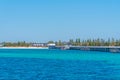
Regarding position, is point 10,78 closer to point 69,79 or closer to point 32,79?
point 32,79

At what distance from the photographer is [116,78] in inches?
1682

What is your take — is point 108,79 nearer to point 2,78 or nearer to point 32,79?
point 32,79

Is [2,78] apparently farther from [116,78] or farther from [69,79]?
[116,78]

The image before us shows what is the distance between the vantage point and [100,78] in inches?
1668

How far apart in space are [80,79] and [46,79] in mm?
3357

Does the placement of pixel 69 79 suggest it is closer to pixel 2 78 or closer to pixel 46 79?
pixel 46 79

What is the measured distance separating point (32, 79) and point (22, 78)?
5.04 feet

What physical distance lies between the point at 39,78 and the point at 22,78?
1.67m

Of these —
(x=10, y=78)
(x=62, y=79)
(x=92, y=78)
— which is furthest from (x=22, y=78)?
(x=92, y=78)

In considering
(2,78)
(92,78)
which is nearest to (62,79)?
(92,78)

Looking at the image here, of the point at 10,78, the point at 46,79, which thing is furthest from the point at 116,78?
the point at 10,78

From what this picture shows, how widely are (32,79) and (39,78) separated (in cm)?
117

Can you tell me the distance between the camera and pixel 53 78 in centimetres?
4162

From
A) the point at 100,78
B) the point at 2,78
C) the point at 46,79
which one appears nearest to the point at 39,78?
the point at 46,79
